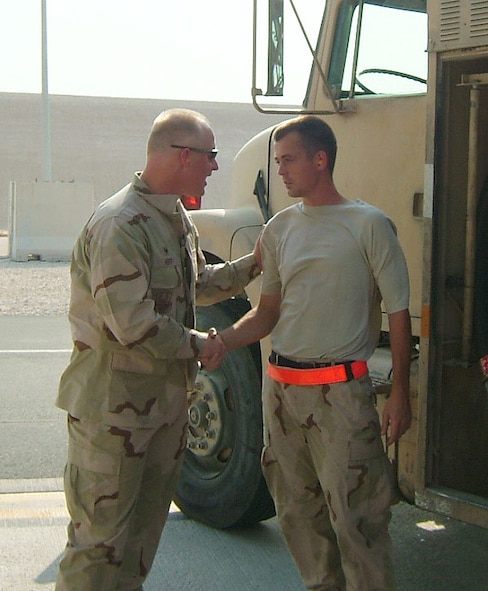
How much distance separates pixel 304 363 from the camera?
3.68 meters

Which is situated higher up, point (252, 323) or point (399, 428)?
point (252, 323)

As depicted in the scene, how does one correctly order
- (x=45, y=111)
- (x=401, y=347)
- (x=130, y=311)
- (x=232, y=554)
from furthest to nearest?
(x=45, y=111), (x=232, y=554), (x=401, y=347), (x=130, y=311)

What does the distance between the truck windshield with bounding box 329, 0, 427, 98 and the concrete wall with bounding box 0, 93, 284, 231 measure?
1789 inches

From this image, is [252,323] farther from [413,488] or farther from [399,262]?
[413,488]

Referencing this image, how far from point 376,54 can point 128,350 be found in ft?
6.35

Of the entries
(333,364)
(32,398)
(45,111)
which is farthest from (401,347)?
(45,111)

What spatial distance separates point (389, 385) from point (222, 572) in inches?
51.0

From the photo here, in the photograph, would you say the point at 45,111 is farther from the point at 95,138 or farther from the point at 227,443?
the point at 95,138

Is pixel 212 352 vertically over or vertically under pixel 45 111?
under

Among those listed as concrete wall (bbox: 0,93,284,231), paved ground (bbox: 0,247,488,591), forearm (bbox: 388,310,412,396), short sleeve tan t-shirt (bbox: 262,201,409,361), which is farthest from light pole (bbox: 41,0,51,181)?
concrete wall (bbox: 0,93,284,231)

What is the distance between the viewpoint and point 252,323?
3.93 m

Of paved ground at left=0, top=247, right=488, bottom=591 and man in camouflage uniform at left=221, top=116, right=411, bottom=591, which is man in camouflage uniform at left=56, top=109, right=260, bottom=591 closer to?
man in camouflage uniform at left=221, top=116, right=411, bottom=591

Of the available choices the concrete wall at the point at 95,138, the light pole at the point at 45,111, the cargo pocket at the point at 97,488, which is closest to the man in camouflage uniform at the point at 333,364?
the cargo pocket at the point at 97,488

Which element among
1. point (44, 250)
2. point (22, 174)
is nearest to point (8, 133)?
point (22, 174)
